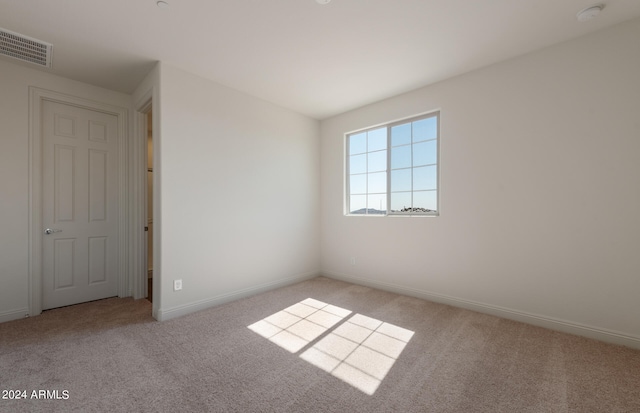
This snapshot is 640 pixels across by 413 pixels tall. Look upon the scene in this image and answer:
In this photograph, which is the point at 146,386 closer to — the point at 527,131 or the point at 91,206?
the point at 91,206

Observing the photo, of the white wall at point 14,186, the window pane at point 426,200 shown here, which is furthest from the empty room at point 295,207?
the window pane at point 426,200

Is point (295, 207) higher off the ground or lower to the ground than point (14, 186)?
lower

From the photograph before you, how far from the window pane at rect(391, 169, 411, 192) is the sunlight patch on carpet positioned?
1817 millimetres

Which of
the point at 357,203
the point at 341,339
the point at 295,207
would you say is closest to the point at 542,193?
the point at 357,203

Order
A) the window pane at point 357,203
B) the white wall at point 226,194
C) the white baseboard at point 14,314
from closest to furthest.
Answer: the white baseboard at point 14,314 < the white wall at point 226,194 < the window pane at point 357,203

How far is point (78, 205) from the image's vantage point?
3389mm

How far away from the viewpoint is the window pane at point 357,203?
428 cm

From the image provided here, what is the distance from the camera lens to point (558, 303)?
8.57ft

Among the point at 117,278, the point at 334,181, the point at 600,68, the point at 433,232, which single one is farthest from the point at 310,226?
the point at 600,68

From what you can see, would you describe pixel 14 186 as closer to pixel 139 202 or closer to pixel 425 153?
pixel 139 202

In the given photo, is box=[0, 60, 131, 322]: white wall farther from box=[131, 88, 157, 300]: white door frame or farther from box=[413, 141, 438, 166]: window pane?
box=[413, 141, 438, 166]: window pane

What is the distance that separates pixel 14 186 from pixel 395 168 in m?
4.47

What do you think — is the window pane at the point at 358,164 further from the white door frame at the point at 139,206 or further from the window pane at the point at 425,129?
the white door frame at the point at 139,206

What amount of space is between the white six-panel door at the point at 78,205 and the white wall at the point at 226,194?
131cm
